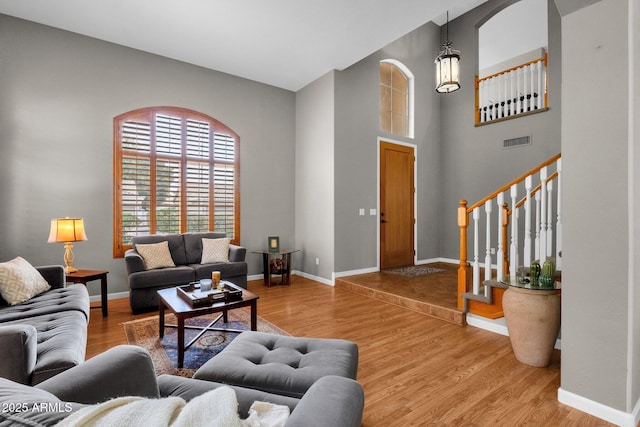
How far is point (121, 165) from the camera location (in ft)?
14.5

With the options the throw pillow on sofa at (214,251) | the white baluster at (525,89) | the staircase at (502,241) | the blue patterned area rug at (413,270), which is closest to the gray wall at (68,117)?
the throw pillow on sofa at (214,251)

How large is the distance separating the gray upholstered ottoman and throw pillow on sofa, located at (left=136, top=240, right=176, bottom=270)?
8.85 ft

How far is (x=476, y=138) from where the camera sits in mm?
6223

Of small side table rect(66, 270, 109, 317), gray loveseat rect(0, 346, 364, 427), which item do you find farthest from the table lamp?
gray loveseat rect(0, 346, 364, 427)

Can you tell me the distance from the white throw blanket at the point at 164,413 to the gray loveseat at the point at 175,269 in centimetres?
360

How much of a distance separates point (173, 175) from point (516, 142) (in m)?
5.89

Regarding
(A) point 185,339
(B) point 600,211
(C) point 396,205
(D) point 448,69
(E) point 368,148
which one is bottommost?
(A) point 185,339

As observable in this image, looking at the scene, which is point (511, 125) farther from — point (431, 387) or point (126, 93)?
point (126, 93)

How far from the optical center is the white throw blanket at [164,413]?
0.57 m

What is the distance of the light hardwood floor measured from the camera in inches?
74.4

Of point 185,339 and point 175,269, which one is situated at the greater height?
point 175,269

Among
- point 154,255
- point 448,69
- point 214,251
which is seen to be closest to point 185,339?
point 154,255

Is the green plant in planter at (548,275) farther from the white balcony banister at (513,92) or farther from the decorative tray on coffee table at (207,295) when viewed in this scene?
the white balcony banister at (513,92)

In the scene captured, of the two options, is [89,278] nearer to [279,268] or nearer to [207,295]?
[207,295]
